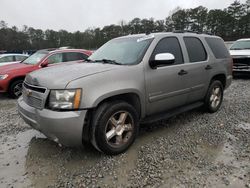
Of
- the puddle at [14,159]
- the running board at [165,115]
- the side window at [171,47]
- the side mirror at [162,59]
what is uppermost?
the side window at [171,47]

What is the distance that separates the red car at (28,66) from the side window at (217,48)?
4.28 metres

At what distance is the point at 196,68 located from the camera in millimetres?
4371

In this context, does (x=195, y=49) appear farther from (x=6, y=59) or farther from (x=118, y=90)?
(x=6, y=59)

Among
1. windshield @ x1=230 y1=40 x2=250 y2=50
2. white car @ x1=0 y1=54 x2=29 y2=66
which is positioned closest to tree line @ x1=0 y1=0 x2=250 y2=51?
white car @ x1=0 y1=54 x2=29 y2=66

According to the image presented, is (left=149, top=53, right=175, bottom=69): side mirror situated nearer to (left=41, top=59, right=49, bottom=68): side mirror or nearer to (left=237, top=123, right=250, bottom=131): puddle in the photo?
(left=237, top=123, right=250, bottom=131): puddle

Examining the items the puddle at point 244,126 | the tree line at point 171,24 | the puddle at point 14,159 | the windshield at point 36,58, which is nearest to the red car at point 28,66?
the windshield at point 36,58

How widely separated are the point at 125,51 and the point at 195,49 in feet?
5.14

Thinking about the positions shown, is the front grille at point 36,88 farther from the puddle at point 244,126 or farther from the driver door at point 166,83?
the puddle at point 244,126

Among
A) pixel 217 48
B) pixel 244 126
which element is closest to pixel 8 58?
pixel 217 48

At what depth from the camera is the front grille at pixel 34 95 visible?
2970 millimetres

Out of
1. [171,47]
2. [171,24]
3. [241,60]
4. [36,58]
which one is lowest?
[241,60]

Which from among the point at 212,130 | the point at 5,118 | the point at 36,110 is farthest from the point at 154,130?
the point at 5,118

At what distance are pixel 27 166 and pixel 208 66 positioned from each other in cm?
382

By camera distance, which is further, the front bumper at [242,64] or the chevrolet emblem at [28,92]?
the front bumper at [242,64]
